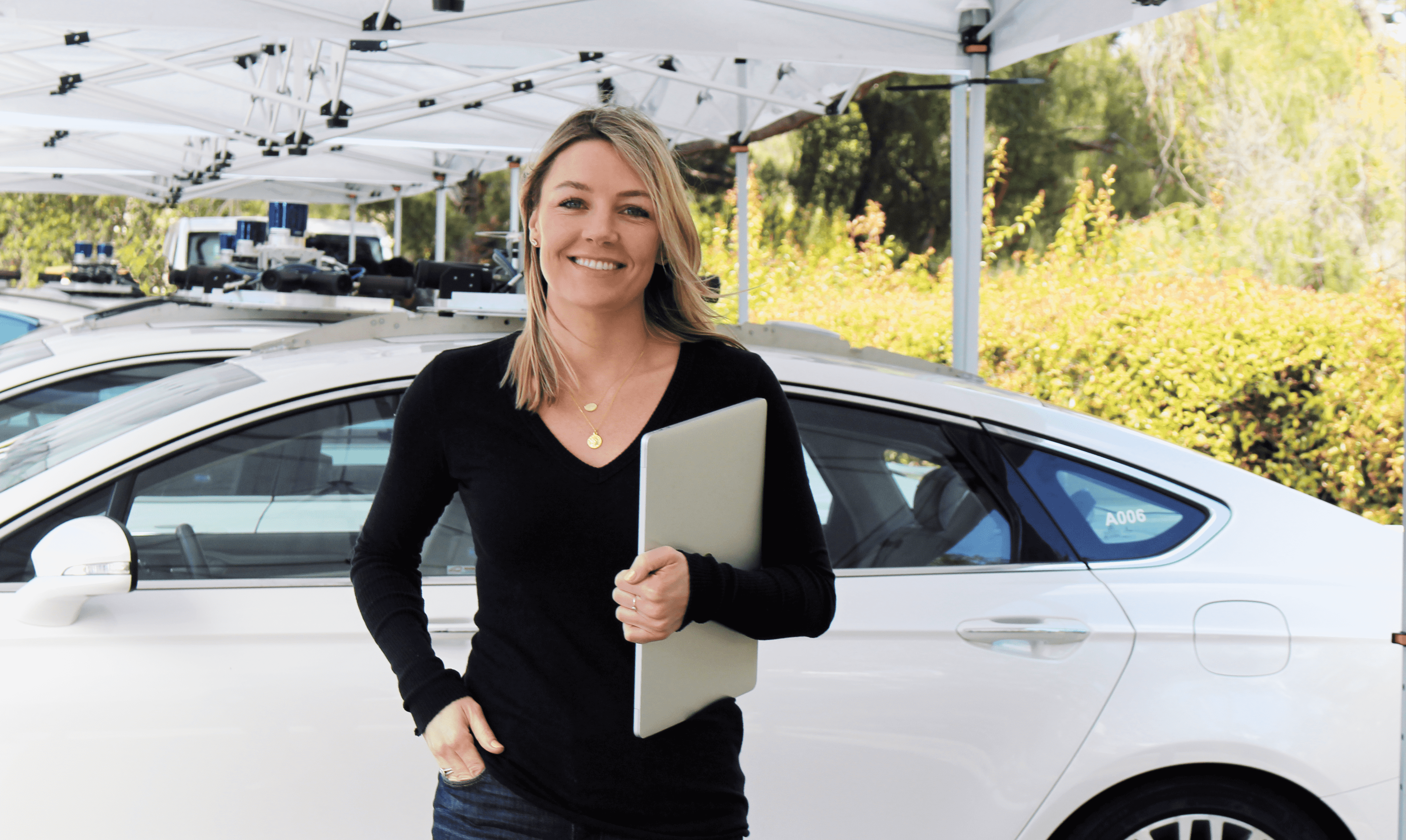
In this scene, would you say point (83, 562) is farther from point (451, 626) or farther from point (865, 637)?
point (865, 637)

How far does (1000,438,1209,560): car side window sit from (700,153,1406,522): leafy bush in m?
3.77

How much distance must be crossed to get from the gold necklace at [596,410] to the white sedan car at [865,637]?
0.93 m

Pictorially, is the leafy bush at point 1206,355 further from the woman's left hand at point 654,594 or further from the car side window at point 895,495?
the woman's left hand at point 654,594

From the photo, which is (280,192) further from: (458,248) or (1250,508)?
(1250,508)

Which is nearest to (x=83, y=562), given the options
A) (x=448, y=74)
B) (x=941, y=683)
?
(x=941, y=683)

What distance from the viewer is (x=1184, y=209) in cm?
1456

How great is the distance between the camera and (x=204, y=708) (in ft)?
7.57

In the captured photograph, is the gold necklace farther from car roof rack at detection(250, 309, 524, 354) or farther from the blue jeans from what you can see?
car roof rack at detection(250, 309, 524, 354)

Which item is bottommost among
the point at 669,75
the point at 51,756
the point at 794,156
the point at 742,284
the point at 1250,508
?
the point at 51,756

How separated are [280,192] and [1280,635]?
49.1 ft

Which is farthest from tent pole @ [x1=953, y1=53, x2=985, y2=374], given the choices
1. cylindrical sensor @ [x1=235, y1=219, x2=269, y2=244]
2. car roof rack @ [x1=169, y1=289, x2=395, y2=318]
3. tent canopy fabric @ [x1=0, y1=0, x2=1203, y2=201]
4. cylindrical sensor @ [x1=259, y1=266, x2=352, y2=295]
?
cylindrical sensor @ [x1=235, y1=219, x2=269, y2=244]

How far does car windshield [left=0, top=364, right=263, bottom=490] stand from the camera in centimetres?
251

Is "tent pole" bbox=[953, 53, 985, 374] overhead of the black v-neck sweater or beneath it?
overhead

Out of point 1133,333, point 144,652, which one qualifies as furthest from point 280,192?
point 144,652
